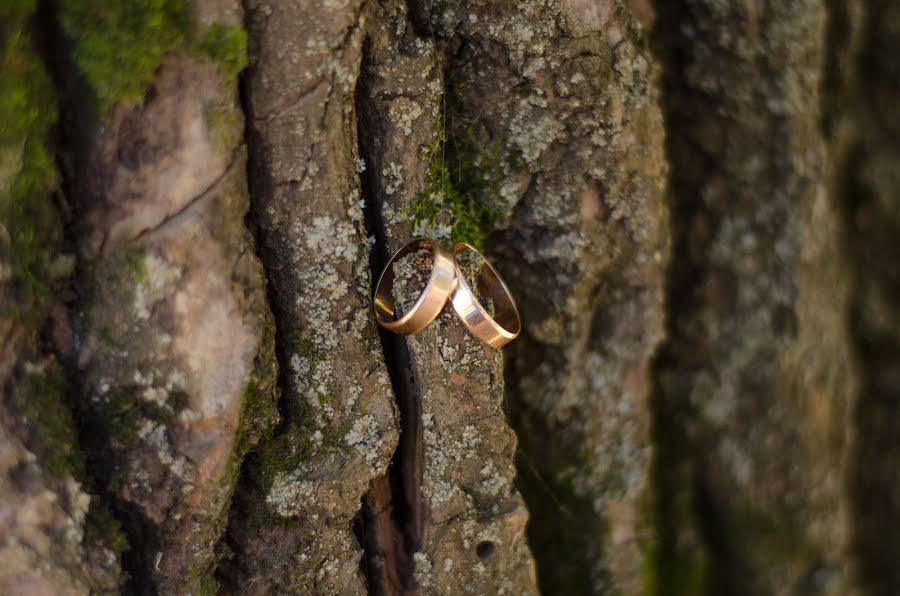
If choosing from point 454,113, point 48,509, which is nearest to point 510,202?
point 454,113

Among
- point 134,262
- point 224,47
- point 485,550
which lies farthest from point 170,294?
point 485,550

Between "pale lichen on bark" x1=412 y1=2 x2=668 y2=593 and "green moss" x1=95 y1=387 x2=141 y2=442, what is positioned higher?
"pale lichen on bark" x1=412 y1=2 x2=668 y2=593

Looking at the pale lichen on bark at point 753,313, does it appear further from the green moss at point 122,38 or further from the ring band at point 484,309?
the green moss at point 122,38

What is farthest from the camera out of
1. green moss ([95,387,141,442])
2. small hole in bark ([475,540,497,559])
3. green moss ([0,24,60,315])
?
small hole in bark ([475,540,497,559])

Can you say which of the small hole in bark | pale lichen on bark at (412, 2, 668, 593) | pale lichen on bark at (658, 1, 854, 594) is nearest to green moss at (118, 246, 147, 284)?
pale lichen on bark at (412, 2, 668, 593)

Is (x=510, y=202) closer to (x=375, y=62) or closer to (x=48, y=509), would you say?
(x=375, y=62)

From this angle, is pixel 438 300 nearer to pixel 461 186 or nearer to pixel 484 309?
pixel 484 309

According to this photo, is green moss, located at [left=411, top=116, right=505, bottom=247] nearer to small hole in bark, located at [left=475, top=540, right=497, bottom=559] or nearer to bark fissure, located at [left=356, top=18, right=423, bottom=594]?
bark fissure, located at [left=356, top=18, right=423, bottom=594]

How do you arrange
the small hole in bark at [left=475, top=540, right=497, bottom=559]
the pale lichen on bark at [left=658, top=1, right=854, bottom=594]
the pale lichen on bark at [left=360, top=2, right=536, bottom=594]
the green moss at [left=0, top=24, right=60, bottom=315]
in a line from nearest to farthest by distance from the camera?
the green moss at [left=0, top=24, right=60, bottom=315] → the pale lichen on bark at [left=360, top=2, right=536, bottom=594] → the small hole in bark at [left=475, top=540, right=497, bottom=559] → the pale lichen on bark at [left=658, top=1, right=854, bottom=594]
